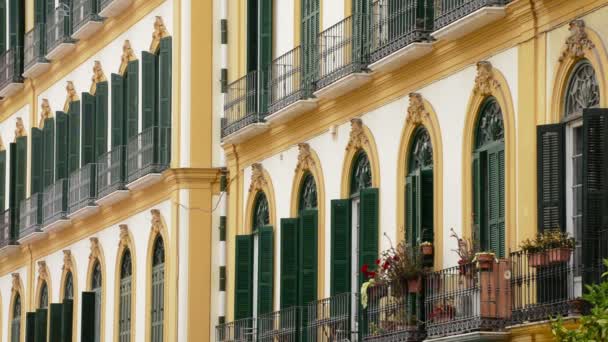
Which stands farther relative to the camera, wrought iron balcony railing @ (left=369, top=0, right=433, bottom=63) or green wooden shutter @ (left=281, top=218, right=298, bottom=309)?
green wooden shutter @ (left=281, top=218, right=298, bottom=309)

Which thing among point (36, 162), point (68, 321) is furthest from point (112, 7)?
point (36, 162)

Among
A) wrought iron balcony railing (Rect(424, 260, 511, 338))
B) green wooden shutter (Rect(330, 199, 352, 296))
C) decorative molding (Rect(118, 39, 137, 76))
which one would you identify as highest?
decorative molding (Rect(118, 39, 137, 76))

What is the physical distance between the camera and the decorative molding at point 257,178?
43.7 metres

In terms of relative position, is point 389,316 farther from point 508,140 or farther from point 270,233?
point 270,233

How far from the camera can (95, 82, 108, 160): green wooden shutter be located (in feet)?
170

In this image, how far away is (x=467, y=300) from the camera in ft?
106

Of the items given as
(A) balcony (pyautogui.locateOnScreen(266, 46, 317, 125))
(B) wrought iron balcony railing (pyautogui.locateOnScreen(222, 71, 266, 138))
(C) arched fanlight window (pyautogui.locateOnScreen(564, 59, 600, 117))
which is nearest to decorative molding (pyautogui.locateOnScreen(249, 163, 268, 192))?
(B) wrought iron balcony railing (pyautogui.locateOnScreen(222, 71, 266, 138))

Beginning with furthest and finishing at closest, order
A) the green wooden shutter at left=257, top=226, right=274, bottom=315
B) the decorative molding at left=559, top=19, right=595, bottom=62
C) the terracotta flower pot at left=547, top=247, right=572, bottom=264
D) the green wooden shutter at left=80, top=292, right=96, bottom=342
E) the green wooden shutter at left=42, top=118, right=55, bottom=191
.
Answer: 1. the green wooden shutter at left=42, top=118, right=55, bottom=191
2. the green wooden shutter at left=80, top=292, right=96, bottom=342
3. the green wooden shutter at left=257, top=226, right=274, bottom=315
4. the decorative molding at left=559, top=19, right=595, bottom=62
5. the terracotta flower pot at left=547, top=247, right=572, bottom=264

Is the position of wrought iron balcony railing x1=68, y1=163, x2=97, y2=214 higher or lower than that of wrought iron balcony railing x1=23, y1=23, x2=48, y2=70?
lower

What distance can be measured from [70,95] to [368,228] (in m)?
19.1

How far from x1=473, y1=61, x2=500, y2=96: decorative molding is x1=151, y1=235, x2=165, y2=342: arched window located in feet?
49.3

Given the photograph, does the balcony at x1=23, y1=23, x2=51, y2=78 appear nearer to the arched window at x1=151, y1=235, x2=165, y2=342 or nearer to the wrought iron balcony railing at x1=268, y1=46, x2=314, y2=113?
the arched window at x1=151, y1=235, x2=165, y2=342

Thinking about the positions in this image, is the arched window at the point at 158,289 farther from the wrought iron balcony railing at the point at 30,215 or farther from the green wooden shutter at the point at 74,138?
the wrought iron balcony railing at the point at 30,215

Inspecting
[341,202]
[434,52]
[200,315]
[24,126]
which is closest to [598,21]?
[434,52]
